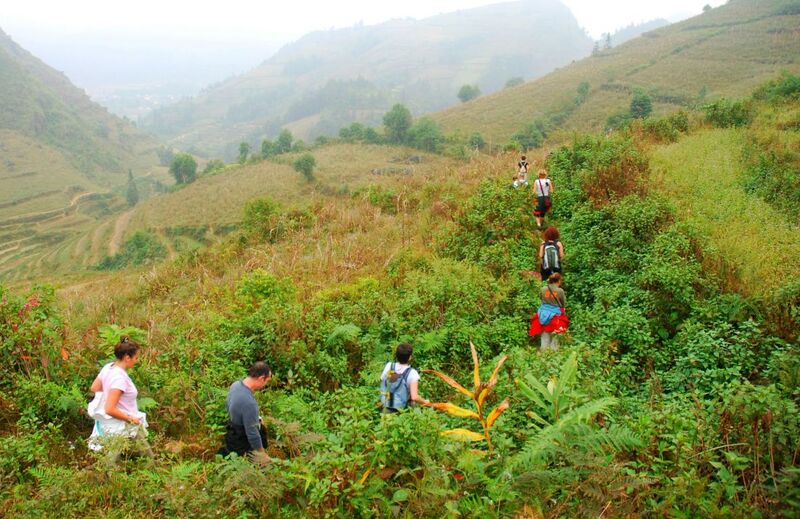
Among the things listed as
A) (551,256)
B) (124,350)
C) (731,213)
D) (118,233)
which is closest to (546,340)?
(551,256)

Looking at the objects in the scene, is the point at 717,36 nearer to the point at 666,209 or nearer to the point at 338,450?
the point at 666,209

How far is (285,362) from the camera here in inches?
231

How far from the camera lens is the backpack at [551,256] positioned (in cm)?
692

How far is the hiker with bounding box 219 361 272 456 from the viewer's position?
394cm

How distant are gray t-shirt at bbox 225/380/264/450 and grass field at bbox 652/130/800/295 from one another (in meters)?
5.85

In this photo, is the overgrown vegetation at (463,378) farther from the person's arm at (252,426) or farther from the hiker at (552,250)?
the hiker at (552,250)

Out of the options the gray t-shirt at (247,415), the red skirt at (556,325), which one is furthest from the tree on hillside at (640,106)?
the gray t-shirt at (247,415)

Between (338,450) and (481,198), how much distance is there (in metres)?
7.35

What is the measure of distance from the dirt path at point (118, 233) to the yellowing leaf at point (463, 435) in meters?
63.8

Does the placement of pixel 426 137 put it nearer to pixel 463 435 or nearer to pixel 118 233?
pixel 118 233

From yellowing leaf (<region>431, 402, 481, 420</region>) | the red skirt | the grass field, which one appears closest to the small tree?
the grass field

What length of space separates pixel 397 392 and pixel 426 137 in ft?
226

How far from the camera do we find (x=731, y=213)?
8.31 meters

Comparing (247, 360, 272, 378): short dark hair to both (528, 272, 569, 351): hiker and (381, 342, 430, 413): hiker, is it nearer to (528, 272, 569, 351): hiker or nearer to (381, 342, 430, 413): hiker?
(381, 342, 430, 413): hiker
